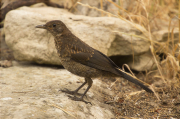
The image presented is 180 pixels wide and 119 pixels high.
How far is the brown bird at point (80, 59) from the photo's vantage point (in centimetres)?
355

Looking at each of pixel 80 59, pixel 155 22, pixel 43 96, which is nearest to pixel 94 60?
pixel 80 59

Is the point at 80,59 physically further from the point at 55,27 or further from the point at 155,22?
the point at 155,22

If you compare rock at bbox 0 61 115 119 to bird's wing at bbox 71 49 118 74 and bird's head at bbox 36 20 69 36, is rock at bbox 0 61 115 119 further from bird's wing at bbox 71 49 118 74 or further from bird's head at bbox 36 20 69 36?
bird's head at bbox 36 20 69 36

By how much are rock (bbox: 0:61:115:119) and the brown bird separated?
33 centimetres

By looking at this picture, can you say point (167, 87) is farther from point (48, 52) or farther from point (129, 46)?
point (48, 52)

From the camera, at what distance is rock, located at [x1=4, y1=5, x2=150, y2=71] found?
479 cm

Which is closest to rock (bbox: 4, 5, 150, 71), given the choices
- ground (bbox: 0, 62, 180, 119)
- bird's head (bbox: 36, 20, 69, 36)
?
ground (bbox: 0, 62, 180, 119)

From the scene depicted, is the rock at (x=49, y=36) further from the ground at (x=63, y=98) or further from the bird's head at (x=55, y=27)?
the bird's head at (x=55, y=27)

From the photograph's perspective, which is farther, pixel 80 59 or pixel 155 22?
pixel 155 22

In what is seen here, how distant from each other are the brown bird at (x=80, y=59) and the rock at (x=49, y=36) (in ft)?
3.72

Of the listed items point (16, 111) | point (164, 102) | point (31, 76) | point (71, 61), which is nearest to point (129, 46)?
point (164, 102)

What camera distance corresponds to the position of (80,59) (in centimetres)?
356

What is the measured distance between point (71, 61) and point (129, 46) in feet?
6.86

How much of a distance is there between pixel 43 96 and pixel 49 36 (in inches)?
82.5
